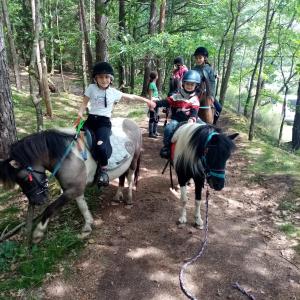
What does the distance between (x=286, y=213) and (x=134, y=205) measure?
277cm

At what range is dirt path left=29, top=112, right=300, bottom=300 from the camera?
12.3 feet

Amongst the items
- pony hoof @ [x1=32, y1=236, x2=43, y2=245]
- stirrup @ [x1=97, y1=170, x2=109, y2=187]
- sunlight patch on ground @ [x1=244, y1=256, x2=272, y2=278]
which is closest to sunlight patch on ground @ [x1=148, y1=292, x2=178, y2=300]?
sunlight patch on ground @ [x1=244, y1=256, x2=272, y2=278]

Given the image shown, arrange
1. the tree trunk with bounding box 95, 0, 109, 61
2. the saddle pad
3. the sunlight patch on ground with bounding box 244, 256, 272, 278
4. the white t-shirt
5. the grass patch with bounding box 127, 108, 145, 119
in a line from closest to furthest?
the sunlight patch on ground with bounding box 244, 256, 272, 278
the white t-shirt
the saddle pad
the tree trunk with bounding box 95, 0, 109, 61
the grass patch with bounding box 127, 108, 145, 119

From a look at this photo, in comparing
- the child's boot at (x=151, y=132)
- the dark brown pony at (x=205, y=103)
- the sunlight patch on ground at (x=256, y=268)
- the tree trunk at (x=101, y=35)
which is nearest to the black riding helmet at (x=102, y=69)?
the dark brown pony at (x=205, y=103)

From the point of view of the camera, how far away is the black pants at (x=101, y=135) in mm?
4629

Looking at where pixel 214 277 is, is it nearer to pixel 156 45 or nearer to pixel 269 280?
pixel 269 280

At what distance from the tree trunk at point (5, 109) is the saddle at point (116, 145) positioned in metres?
1.61

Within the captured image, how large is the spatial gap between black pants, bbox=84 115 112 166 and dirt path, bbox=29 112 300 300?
114 centimetres

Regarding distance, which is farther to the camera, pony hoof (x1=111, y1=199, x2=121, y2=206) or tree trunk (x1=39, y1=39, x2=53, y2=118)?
tree trunk (x1=39, y1=39, x2=53, y2=118)

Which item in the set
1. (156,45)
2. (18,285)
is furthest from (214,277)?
(156,45)

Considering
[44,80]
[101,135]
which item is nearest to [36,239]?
[101,135]

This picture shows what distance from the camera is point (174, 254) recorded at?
4391mm

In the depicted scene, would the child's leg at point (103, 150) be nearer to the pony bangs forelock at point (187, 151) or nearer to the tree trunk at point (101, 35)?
the pony bangs forelock at point (187, 151)

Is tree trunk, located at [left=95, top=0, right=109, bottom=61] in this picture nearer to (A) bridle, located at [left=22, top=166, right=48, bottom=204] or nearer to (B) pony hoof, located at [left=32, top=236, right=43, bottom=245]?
(A) bridle, located at [left=22, top=166, right=48, bottom=204]
